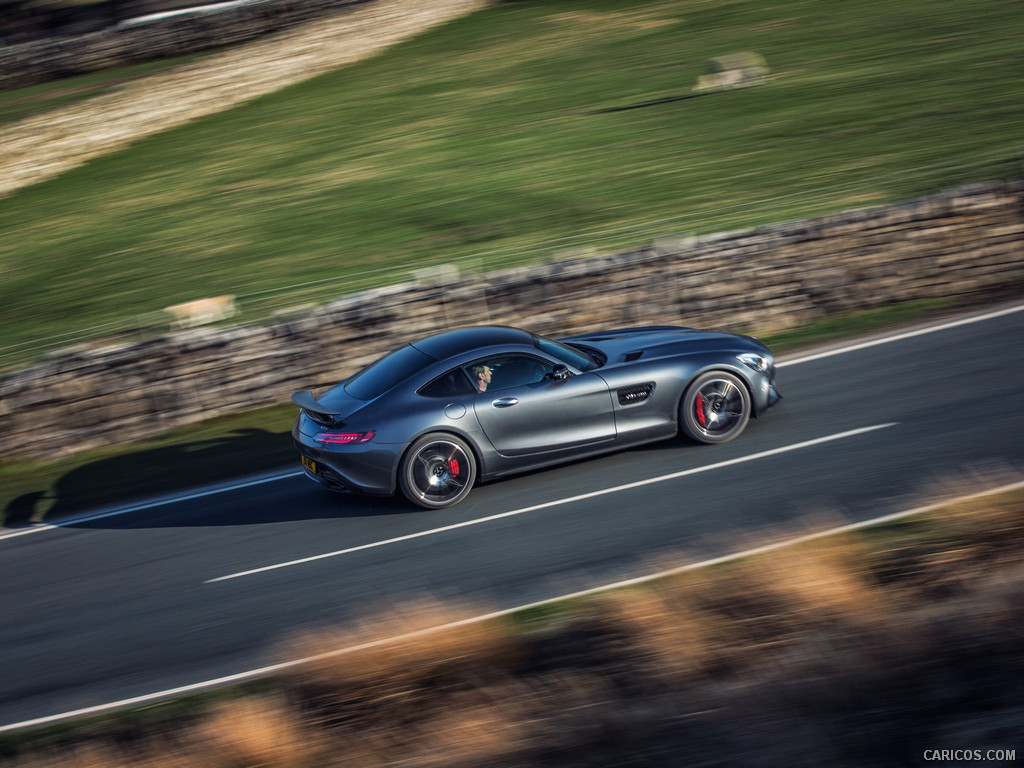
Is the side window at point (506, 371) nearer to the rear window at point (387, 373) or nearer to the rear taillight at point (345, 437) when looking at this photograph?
the rear window at point (387, 373)

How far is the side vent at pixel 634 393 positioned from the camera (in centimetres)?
890

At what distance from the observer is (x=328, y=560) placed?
8102 mm

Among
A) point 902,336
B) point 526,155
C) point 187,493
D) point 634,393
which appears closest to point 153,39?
point 526,155

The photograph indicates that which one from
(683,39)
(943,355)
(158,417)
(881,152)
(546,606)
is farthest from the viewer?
(683,39)

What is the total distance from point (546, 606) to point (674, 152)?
14.5m

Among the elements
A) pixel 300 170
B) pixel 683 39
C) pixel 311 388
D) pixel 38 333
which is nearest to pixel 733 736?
pixel 311 388

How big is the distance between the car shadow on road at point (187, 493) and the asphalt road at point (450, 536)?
5 centimetres

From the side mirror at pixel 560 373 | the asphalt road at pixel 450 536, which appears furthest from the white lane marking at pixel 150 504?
the side mirror at pixel 560 373

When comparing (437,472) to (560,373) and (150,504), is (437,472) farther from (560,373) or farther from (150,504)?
(150,504)

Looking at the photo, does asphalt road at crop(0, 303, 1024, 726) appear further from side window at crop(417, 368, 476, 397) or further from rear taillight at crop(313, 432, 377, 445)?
side window at crop(417, 368, 476, 397)

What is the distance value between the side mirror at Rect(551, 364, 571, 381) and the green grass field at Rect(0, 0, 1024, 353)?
5.88 metres

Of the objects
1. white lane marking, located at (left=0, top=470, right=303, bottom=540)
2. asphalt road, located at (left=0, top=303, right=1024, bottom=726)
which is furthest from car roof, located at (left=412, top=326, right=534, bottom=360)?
white lane marking, located at (left=0, top=470, right=303, bottom=540)

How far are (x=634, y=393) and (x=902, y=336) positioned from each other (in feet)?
15.0

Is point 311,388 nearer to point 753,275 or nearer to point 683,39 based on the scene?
point 753,275
